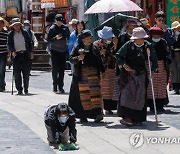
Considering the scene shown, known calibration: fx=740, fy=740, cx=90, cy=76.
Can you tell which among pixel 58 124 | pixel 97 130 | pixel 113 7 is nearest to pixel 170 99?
pixel 113 7

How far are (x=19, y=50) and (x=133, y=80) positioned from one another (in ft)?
22.0

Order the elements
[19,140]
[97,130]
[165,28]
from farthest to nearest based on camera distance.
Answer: [165,28] → [97,130] → [19,140]

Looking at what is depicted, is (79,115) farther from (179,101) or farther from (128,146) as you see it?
(179,101)

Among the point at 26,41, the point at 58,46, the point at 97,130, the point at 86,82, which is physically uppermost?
the point at 26,41

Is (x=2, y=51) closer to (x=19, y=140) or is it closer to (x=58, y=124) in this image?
(x=19, y=140)

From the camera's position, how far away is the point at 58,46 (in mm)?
18438

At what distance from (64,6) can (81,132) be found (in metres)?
26.7

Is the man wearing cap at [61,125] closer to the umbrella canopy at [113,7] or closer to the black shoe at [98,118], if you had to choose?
the black shoe at [98,118]

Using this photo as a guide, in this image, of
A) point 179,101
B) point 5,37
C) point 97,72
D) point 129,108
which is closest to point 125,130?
point 129,108

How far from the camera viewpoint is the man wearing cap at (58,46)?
60.2ft

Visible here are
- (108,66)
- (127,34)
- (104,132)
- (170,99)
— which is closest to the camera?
(104,132)

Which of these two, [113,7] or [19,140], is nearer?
[19,140]

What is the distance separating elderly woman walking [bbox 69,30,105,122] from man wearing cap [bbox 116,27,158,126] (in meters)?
0.56

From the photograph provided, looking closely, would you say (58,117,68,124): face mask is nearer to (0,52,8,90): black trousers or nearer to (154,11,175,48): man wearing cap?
(154,11,175,48): man wearing cap
